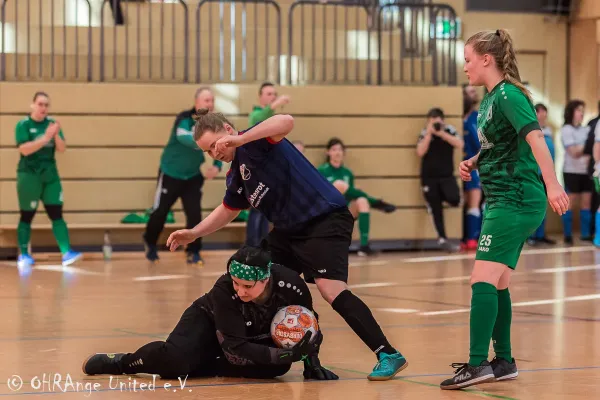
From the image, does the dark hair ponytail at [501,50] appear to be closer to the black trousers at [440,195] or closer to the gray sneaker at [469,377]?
the gray sneaker at [469,377]

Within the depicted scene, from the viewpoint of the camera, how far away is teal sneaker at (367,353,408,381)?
491 cm

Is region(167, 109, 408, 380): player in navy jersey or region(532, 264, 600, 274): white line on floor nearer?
region(167, 109, 408, 380): player in navy jersey

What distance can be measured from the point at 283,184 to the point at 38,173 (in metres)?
7.70

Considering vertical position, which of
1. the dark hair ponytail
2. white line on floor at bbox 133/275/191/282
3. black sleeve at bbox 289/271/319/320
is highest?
the dark hair ponytail

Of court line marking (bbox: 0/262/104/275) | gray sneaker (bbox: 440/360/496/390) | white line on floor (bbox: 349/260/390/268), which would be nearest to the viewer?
gray sneaker (bbox: 440/360/496/390)

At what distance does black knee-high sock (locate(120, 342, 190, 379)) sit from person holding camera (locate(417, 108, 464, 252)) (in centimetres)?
985

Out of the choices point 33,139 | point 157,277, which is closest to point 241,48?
point 33,139

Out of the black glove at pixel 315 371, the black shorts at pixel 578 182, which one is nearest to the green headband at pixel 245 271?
the black glove at pixel 315 371

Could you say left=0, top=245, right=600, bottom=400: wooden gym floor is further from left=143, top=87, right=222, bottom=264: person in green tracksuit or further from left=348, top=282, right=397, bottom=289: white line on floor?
left=143, top=87, right=222, bottom=264: person in green tracksuit

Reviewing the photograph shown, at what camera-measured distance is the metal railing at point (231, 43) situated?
1425 cm

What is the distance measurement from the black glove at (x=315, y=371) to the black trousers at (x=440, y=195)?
971 cm

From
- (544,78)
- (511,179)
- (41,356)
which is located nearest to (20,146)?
(41,356)

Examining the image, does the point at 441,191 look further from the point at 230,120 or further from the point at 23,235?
the point at 23,235

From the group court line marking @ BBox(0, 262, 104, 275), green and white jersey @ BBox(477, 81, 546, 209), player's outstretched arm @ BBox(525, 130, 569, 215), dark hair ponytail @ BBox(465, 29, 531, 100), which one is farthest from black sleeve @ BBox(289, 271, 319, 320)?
court line marking @ BBox(0, 262, 104, 275)
